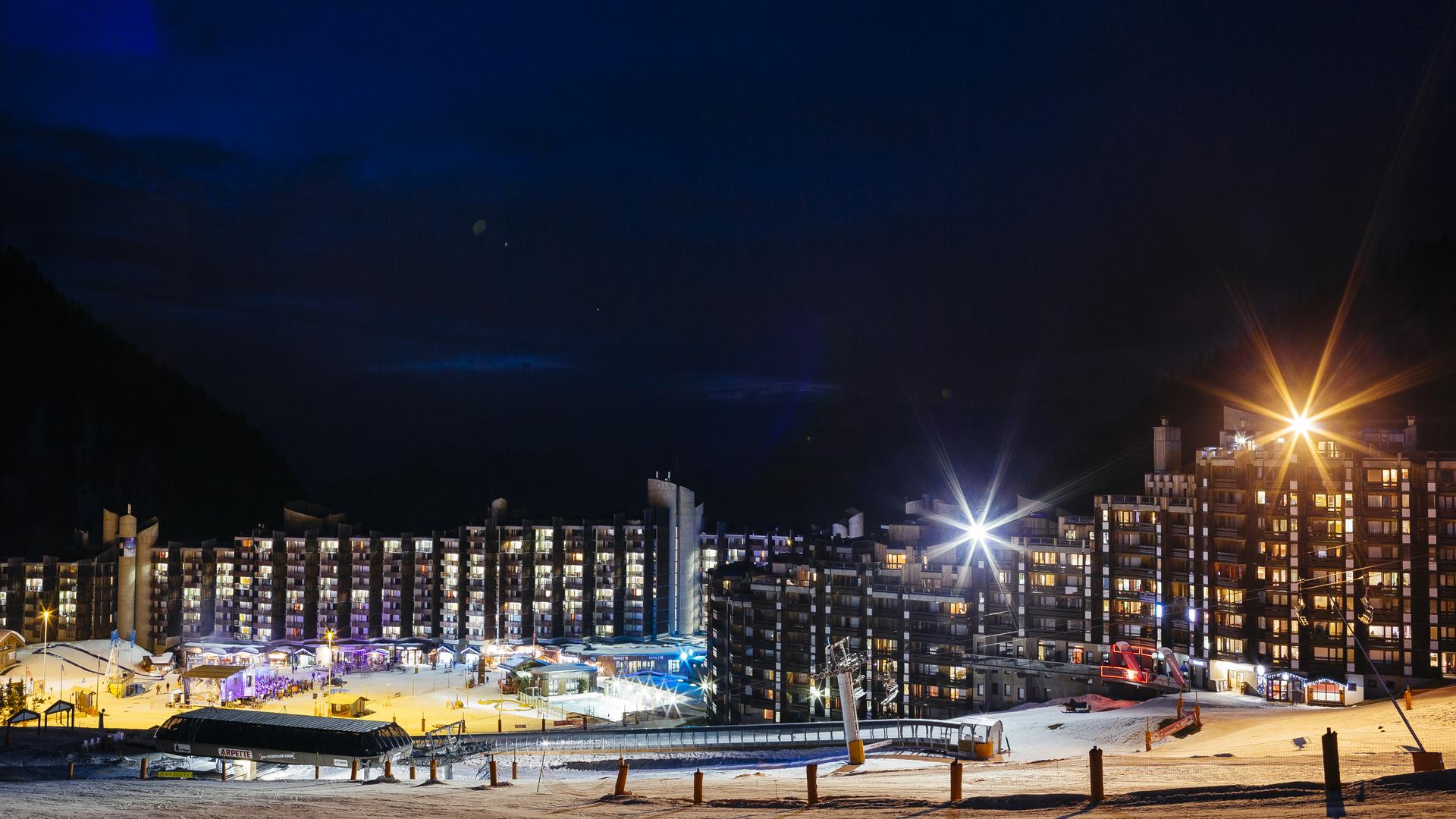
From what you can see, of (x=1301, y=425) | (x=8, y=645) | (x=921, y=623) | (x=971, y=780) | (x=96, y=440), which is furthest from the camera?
(x=96, y=440)

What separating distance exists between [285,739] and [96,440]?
112422mm

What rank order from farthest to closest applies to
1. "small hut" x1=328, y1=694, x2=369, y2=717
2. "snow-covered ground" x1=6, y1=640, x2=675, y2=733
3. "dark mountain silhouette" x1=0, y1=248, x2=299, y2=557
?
"dark mountain silhouette" x1=0, y1=248, x2=299, y2=557 → "snow-covered ground" x1=6, y1=640, x2=675, y2=733 → "small hut" x1=328, y1=694, x2=369, y2=717

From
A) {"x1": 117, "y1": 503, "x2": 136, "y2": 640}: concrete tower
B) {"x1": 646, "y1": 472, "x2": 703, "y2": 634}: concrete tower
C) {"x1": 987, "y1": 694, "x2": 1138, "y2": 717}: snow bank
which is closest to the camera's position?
{"x1": 987, "y1": 694, "x2": 1138, "y2": 717}: snow bank

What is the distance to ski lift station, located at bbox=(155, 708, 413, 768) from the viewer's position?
36156 mm

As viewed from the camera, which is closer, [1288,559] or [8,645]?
[1288,559]

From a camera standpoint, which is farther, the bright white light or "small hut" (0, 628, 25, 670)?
"small hut" (0, 628, 25, 670)

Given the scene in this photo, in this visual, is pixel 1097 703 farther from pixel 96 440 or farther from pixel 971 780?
pixel 96 440

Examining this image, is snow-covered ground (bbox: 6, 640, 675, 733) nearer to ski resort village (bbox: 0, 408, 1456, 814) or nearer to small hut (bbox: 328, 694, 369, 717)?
ski resort village (bbox: 0, 408, 1456, 814)

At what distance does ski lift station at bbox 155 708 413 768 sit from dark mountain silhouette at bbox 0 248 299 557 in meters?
93.8

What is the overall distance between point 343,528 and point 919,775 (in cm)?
7548

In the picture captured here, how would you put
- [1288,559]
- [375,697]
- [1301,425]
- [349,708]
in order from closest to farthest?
[1288,559], [1301,425], [349,708], [375,697]

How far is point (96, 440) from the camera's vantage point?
128 metres

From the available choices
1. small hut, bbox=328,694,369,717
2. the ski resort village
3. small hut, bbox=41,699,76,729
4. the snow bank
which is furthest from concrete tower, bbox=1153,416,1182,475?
small hut, bbox=41,699,76,729

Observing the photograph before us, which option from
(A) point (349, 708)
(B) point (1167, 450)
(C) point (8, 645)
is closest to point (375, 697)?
(A) point (349, 708)
